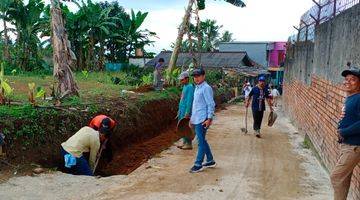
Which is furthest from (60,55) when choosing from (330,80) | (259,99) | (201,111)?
(330,80)

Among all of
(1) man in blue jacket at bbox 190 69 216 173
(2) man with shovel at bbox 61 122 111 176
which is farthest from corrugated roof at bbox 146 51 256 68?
(2) man with shovel at bbox 61 122 111 176

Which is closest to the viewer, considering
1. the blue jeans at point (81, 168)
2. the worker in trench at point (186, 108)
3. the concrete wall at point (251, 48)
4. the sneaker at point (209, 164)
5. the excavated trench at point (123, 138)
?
the blue jeans at point (81, 168)

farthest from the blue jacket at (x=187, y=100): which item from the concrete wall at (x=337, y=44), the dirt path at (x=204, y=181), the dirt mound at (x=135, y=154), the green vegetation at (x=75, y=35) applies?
the green vegetation at (x=75, y=35)

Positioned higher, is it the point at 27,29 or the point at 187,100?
the point at 27,29

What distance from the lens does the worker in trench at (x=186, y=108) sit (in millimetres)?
9266

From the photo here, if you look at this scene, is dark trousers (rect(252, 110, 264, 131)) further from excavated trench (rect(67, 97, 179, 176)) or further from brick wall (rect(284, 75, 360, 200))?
excavated trench (rect(67, 97, 179, 176))

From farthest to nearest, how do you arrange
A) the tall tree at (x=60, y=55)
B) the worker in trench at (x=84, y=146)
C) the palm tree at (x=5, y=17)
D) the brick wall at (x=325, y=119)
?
the palm tree at (x=5, y=17)
the tall tree at (x=60, y=55)
the worker in trench at (x=84, y=146)
the brick wall at (x=325, y=119)

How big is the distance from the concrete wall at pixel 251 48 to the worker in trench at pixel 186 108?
41.0 m

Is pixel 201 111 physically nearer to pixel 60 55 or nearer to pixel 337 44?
pixel 337 44

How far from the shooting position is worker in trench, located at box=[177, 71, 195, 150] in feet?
30.4

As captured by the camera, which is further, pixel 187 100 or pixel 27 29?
pixel 27 29

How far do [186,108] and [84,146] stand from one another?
115 inches

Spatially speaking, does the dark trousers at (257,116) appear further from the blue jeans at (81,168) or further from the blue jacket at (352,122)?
the blue jacket at (352,122)

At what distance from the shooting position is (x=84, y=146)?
7.14m
